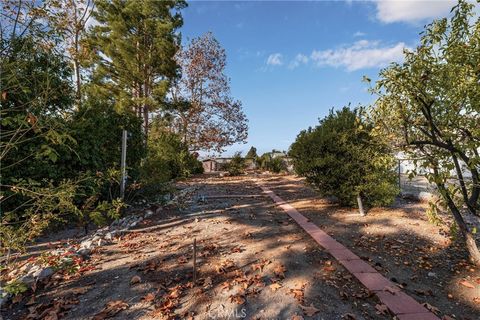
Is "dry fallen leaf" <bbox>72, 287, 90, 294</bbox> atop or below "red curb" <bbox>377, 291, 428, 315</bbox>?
atop

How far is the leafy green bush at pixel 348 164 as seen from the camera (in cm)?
712

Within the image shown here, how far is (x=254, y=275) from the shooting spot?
3844mm

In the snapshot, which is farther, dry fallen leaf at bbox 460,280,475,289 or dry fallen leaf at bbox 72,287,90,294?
dry fallen leaf at bbox 460,280,475,289

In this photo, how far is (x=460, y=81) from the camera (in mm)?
3707

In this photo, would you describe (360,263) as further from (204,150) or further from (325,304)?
(204,150)

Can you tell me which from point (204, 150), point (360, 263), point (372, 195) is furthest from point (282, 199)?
point (204, 150)

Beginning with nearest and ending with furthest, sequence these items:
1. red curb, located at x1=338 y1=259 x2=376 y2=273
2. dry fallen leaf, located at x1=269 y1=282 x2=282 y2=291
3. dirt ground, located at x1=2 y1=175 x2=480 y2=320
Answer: dirt ground, located at x1=2 y1=175 x2=480 y2=320
dry fallen leaf, located at x1=269 y1=282 x2=282 y2=291
red curb, located at x1=338 y1=259 x2=376 y2=273

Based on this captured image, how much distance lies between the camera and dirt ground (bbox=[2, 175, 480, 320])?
316 centimetres

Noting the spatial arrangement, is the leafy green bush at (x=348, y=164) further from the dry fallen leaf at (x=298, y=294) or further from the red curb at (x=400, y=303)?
the dry fallen leaf at (x=298, y=294)

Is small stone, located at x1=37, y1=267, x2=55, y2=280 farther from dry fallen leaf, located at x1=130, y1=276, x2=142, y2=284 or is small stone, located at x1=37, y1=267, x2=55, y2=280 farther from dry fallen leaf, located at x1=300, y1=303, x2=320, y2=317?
dry fallen leaf, located at x1=300, y1=303, x2=320, y2=317

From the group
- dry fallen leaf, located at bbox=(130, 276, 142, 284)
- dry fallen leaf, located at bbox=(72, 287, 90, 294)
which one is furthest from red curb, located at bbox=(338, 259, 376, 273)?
dry fallen leaf, located at bbox=(72, 287, 90, 294)

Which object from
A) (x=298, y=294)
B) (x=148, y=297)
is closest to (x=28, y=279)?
(x=148, y=297)

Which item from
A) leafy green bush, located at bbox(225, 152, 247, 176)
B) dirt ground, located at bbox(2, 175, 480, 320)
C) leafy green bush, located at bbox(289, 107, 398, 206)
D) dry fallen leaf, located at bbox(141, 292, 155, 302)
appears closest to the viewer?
dirt ground, located at bbox(2, 175, 480, 320)

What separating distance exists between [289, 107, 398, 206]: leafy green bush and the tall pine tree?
10.9m
